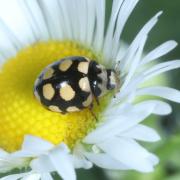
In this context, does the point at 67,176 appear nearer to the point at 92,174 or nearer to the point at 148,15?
the point at 92,174

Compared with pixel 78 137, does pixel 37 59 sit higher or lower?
higher

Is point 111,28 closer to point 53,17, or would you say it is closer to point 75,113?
point 75,113

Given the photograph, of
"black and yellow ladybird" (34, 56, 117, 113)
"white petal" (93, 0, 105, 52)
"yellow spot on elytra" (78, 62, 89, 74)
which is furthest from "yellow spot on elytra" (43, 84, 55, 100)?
"white petal" (93, 0, 105, 52)

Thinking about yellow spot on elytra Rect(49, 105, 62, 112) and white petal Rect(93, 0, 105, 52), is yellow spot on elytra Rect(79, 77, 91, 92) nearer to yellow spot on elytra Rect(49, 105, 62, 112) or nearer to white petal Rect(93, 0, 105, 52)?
yellow spot on elytra Rect(49, 105, 62, 112)

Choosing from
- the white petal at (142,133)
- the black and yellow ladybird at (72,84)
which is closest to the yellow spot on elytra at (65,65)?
the black and yellow ladybird at (72,84)

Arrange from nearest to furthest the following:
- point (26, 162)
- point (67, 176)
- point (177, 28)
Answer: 1. point (67, 176)
2. point (26, 162)
3. point (177, 28)

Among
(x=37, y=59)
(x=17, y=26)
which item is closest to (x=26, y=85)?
(x=37, y=59)
